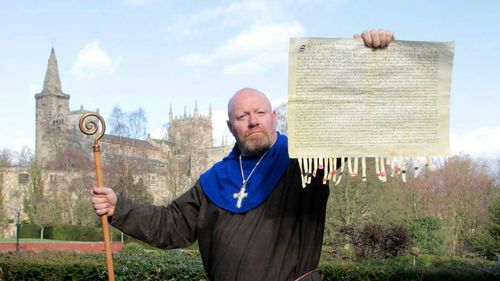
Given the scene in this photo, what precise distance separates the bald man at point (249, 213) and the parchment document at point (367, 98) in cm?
41

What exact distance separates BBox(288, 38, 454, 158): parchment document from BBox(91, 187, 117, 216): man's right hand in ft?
3.54

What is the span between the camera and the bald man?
267 cm

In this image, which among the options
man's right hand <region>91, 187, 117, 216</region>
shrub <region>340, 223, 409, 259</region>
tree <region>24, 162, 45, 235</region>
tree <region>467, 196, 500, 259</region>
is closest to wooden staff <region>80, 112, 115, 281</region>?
man's right hand <region>91, 187, 117, 216</region>

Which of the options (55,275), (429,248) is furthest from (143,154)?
(55,275)

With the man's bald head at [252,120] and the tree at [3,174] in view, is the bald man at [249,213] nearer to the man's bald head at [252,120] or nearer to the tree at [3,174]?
the man's bald head at [252,120]

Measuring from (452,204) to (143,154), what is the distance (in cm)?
2342

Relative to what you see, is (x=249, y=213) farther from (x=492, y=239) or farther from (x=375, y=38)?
(x=492, y=239)

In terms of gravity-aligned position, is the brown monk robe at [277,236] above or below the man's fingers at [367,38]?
below

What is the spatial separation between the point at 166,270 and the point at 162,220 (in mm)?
6132

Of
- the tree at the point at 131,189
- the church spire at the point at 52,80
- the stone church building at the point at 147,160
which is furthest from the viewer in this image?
the church spire at the point at 52,80

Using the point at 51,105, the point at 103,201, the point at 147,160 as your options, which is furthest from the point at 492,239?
the point at 51,105

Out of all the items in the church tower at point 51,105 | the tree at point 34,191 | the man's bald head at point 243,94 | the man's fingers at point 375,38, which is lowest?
the tree at point 34,191

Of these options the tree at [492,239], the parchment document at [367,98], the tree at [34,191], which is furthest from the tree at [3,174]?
the parchment document at [367,98]

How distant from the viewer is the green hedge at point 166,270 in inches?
331
